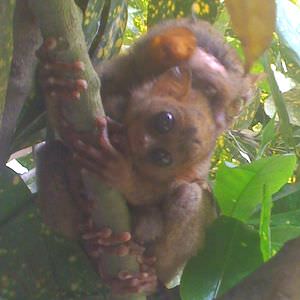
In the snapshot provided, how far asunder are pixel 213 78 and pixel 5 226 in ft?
2.11

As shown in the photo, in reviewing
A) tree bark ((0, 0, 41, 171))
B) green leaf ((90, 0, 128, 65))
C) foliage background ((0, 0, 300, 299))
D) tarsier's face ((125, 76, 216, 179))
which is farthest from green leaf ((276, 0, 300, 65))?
tree bark ((0, 0, 41, 171))

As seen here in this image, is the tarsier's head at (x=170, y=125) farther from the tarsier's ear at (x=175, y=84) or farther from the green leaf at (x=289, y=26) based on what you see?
the green leaf at (x=289, y=26)

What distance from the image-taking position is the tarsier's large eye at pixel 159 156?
133cm

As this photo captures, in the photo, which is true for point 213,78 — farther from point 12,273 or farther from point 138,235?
point 12,273

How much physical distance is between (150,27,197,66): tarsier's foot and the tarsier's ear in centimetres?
4

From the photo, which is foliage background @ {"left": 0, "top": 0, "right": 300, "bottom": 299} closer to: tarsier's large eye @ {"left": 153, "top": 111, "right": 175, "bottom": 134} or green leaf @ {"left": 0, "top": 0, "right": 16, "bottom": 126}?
tarsier's large eye @ {"left": 153, "top": 111, "right": 175, "bottom": 134}

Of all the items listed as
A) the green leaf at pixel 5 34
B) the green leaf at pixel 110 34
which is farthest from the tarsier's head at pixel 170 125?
the green leaf at pixel 5 34

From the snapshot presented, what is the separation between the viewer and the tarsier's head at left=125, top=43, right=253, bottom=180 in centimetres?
133

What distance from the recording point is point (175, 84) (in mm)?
1404

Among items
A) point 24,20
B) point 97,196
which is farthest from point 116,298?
point 24,20

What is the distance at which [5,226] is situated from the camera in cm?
132

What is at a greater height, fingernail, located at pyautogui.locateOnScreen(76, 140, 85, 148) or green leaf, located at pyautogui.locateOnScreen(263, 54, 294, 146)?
fingernail, located at pyautogui.locateOnScreen(76, 140, 85, 148)

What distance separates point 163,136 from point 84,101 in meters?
0.44

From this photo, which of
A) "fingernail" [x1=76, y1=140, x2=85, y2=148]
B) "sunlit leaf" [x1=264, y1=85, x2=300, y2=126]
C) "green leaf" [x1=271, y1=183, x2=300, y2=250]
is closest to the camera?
"fingernail" [x1=76, y1=140, x2=85, y2=148]
